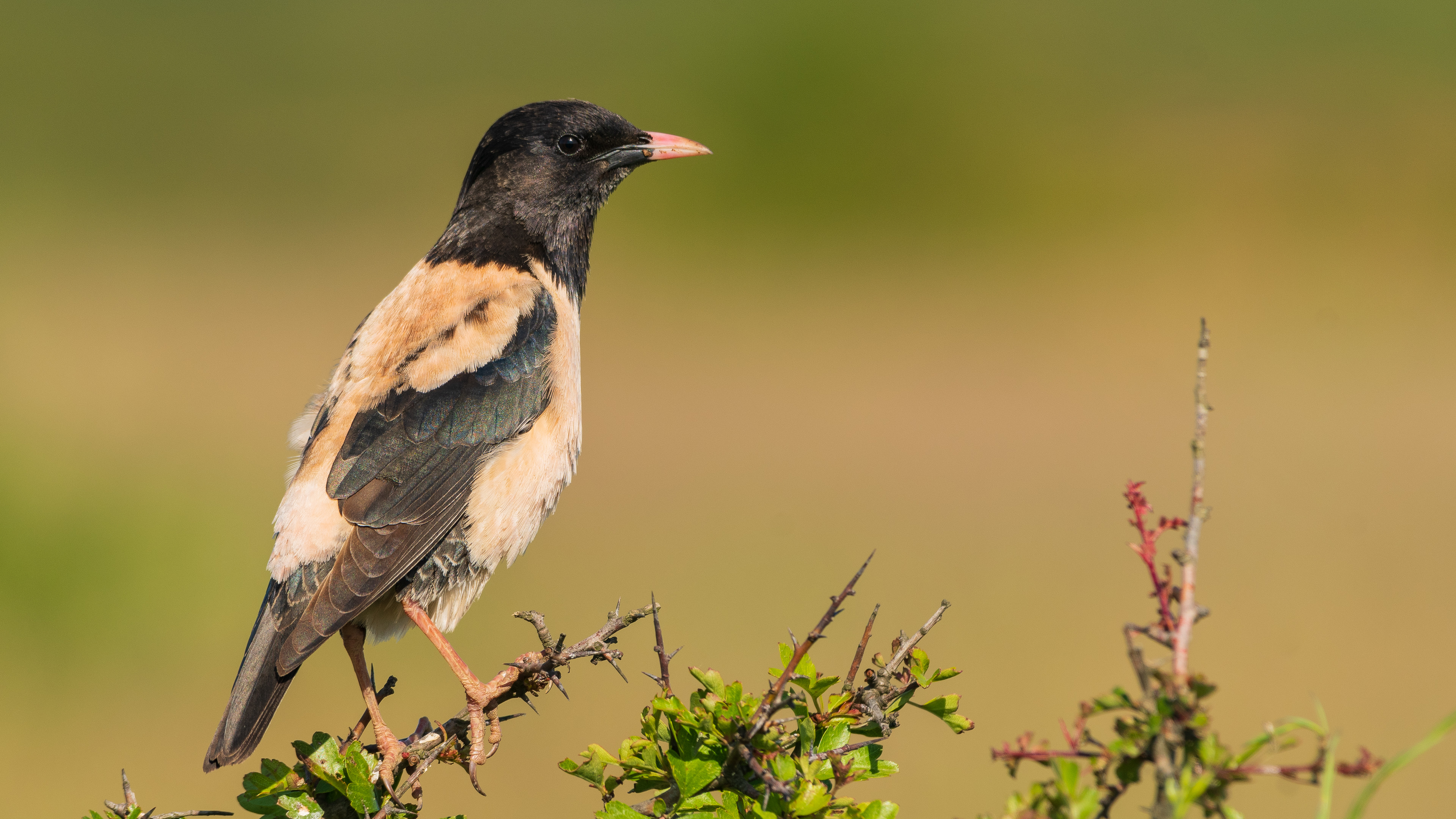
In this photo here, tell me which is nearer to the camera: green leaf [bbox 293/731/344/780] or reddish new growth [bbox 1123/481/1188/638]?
reddish new growth [bbox 1123/481/1188/638]

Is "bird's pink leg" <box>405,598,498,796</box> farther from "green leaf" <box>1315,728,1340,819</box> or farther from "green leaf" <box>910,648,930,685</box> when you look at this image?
"green leaf" <box>1315,728,1340,819</box>

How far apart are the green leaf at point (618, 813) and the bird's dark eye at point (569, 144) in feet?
11.4

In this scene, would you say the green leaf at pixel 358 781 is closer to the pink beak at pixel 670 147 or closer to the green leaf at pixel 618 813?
the green leaf at pixel 618 813

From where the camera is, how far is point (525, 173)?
505 centimetres

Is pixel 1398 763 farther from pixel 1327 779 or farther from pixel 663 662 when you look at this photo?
pixel 663 662

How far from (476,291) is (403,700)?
24.4 ft

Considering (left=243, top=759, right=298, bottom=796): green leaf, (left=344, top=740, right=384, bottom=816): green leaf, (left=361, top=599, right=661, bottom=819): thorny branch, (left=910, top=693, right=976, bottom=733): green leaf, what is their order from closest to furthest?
(left=910, top=693, right=976, bottom=733): green leaf < (left=344, top=740, right=384, bottom=816): green leaf < (left=243, top=759, right=298, bottom=796): green leaf < (left=361, top=599, right=661, bottom=819): thorny branch

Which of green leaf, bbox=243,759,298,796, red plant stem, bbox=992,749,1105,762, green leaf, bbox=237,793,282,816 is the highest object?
green leaf, bbox=243,759,298,796

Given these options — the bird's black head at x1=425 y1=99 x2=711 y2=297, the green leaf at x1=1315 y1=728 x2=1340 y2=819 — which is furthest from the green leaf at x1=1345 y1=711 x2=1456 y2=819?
the bird's black head at x1=425 y1=99 x2=711 y2=297

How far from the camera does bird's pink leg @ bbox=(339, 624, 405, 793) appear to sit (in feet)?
10.8

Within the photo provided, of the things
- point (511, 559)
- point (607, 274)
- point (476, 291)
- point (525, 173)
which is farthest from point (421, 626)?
point (607, 274)

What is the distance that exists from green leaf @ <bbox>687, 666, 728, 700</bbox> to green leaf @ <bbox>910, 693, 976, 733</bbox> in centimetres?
35

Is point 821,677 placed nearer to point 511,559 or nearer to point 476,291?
point 511,559

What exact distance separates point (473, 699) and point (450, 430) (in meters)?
0.96
